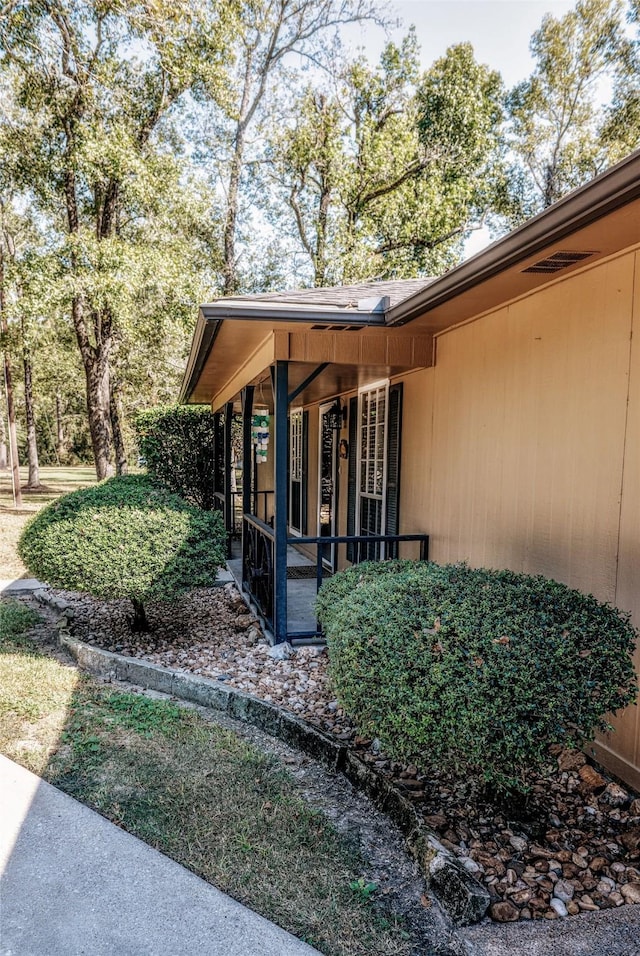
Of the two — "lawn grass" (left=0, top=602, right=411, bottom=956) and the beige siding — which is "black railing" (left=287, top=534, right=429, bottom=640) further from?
"lawn grass" (left=0, top=602, right=411, bottom=956)

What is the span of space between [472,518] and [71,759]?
302cm

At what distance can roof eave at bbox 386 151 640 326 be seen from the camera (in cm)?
200

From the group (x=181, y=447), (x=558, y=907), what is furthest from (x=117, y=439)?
(x=558, y=907)

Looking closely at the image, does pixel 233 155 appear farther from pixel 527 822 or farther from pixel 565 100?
pixel 527 822

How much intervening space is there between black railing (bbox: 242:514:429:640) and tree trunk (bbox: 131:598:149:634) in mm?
1064

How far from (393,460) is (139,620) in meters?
2.88

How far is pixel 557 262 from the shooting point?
3092 mm

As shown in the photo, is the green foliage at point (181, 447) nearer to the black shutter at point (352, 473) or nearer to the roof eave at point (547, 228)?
the black shutter at point (352, 473)

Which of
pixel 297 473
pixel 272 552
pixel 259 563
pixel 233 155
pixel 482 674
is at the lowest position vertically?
pixel 259 563

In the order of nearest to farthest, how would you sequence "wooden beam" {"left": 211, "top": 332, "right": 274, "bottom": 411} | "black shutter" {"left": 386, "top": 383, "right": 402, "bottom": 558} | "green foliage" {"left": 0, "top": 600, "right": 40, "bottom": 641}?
"wooden beam" {"left": 211, "top": 332, "right": 274, "bottom": 411} < "green foliage" {"left": 0, "top": 600, "right": 40, "bottom": 641} < "black shutter" {"left": 386, "top": 383, "right": 402, "bottom": 558}

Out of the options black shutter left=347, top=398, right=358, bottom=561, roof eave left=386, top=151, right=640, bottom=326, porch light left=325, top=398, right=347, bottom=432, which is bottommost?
black shutter left=347, top=398, right=358, bottom=561

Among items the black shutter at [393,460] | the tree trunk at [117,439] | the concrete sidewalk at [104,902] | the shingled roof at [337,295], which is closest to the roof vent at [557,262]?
the shingled roof at [337,295]

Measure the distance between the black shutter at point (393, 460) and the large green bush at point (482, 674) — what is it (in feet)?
9.90

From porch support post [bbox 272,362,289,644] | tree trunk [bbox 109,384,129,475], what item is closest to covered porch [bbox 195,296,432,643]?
porch support post [bbox 272,362,289,644]
